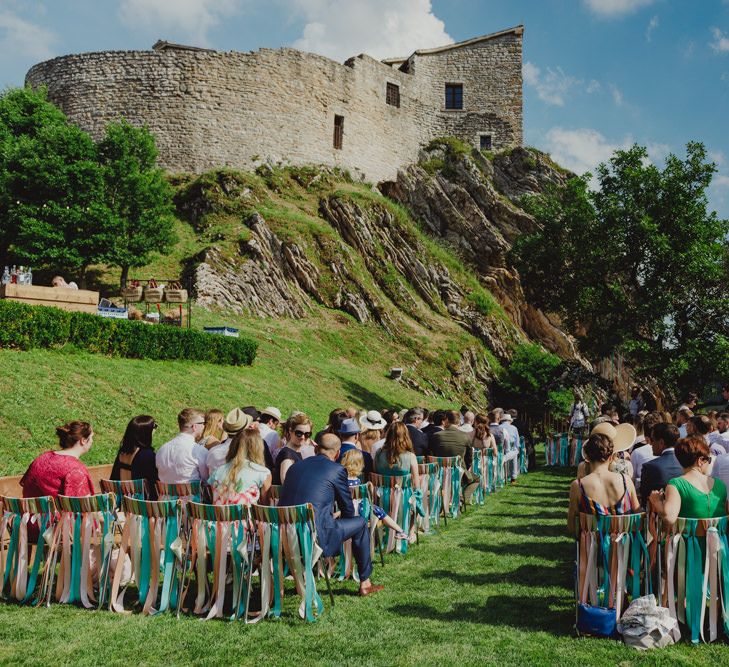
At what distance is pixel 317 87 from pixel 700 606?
115ft

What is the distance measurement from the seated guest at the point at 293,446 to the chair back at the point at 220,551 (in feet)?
4.15

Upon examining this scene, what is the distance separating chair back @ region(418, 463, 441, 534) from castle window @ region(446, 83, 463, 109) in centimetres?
3818

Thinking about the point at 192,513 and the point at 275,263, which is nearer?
the point at 192,513

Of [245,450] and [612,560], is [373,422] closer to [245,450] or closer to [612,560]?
[245,450]

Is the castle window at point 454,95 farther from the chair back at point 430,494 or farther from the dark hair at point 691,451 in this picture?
the dark hair at point 691,451

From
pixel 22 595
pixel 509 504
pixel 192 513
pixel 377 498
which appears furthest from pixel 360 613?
pixel 509 504

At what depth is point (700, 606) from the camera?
458 cm

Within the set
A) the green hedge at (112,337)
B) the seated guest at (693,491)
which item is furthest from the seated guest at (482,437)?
the green hedge at (112,337)

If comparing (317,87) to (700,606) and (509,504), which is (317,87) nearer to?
(509,504)

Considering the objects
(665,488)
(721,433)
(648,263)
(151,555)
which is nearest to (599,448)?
(665,488)

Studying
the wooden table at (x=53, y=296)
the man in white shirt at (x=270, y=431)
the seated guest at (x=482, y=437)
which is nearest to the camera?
the man in white shirt at (x=270, y=431)

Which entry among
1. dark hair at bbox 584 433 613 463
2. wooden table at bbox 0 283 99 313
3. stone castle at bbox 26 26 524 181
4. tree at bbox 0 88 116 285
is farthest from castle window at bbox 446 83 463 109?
dark hair at bbox 584 433 613 463

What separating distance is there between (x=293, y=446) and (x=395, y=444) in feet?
4.57

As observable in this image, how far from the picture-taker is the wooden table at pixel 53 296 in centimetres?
1465
